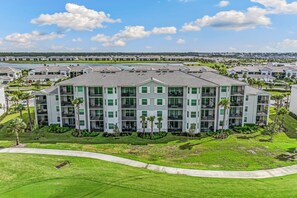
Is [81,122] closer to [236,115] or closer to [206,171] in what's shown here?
[206,171]

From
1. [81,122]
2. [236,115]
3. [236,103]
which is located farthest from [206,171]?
[81,122]

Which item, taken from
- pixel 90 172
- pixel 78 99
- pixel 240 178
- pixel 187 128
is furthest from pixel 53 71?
pixel 240 178

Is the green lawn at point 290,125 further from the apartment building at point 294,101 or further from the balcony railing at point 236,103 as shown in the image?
the balcony railing at point 236,103

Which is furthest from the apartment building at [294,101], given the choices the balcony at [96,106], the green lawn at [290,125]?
the balcony at [96,106]

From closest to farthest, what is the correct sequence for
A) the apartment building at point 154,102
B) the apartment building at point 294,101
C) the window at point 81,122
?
the apartment building at point 154,102
the window at point 81,122
the apartment building at point 294,101

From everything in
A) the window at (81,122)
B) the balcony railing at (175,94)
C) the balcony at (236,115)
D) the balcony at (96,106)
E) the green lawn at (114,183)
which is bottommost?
the green lawn at (114,183)

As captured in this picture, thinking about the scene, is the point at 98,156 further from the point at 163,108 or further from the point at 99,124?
the point at 163,108

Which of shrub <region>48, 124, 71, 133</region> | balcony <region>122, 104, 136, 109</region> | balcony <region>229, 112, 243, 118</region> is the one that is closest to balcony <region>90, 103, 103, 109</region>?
balcony <region>122, 104, 136, 109</region>

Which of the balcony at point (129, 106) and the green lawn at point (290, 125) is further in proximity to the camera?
the balcony at point (129, 106)
